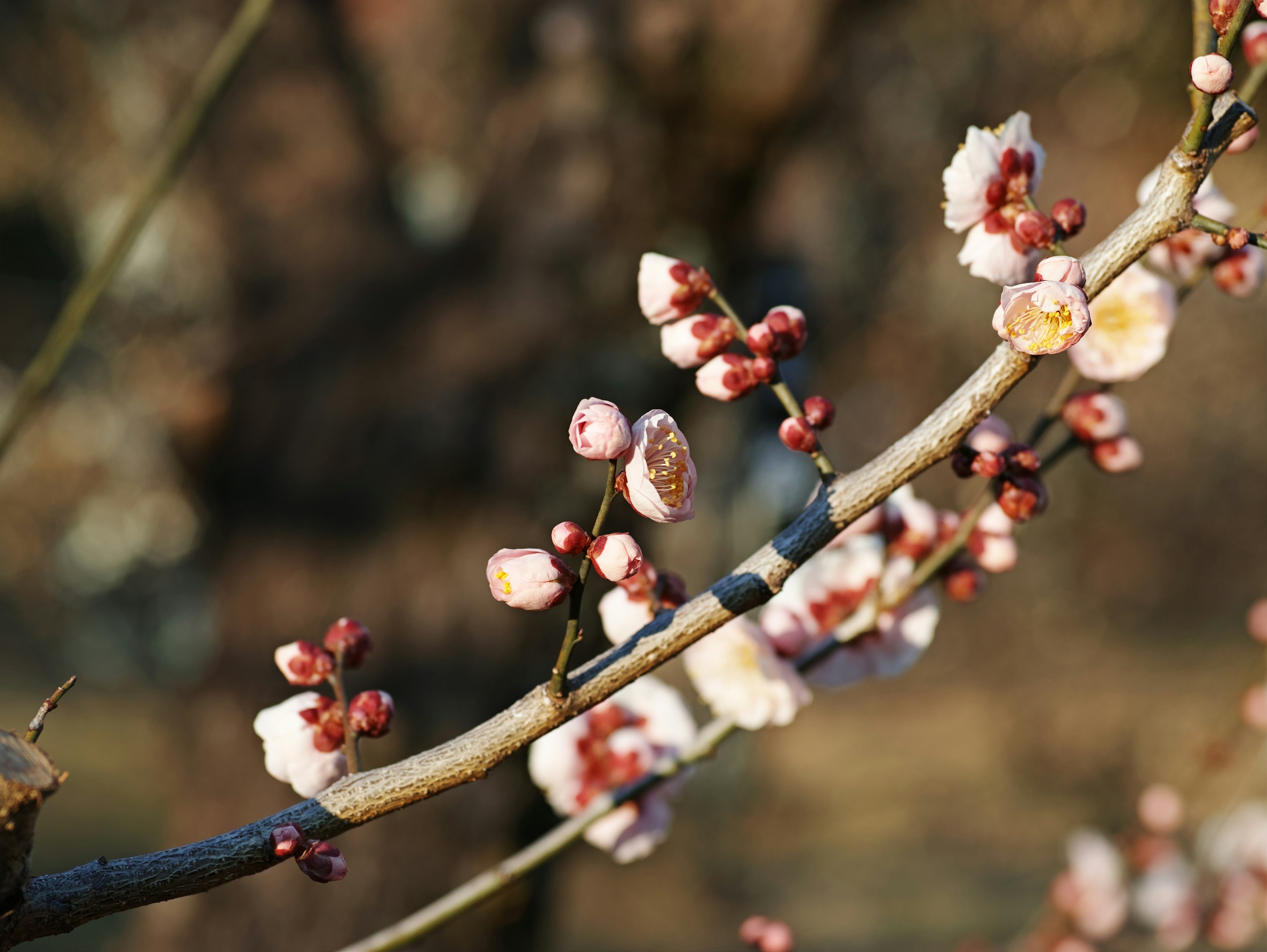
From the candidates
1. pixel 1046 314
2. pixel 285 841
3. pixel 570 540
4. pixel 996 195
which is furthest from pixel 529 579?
pixel 996 195

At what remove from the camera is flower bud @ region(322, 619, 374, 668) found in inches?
22.6

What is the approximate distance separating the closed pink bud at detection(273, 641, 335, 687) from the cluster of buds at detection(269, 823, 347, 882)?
0.14 meters

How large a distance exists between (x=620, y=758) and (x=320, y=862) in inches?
14.3

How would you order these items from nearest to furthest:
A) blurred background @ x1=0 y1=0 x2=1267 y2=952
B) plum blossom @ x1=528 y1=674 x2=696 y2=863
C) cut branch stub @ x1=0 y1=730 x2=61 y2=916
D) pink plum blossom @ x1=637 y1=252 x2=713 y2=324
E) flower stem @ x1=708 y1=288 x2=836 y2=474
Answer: cut branch stub @ x1=0 y1=730 x2=61 y2=916
flower stem @ x1=708 y1=288 x2=836 y2=474
pink plum blossom @ x1=637 y1=252 x2=713 y2=324
plum blossom @ x1=528 y1=674 x2=696 y2=863
blurred background @ x1=0 y1=0 x2=1267 y2=952

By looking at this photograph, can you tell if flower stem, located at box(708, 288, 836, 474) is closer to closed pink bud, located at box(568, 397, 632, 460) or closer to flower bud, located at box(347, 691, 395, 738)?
closed pink bud, located at box(568, 397, 632, 460)

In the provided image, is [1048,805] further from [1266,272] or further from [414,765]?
[414,765]

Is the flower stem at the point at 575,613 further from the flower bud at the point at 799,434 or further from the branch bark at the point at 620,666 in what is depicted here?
the flower bud at the point at 799,434

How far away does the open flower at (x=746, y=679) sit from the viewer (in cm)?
65

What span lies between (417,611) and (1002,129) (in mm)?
1524

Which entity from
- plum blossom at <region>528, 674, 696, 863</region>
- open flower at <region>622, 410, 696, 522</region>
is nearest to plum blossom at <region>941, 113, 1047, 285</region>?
open flower at <region>622, 410, 696, 522</region>

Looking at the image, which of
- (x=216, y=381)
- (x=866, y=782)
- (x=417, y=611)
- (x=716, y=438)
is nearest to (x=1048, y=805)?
(x=866, y=782)

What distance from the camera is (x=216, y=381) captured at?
1.93 metres

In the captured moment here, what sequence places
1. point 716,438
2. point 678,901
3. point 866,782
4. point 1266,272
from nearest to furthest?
point 1266,272 → point 716,438 → point 678,901 → point 866,782

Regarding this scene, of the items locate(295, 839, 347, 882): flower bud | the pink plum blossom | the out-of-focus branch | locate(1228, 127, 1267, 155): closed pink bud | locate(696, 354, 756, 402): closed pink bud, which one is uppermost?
the out-of-focus branch
